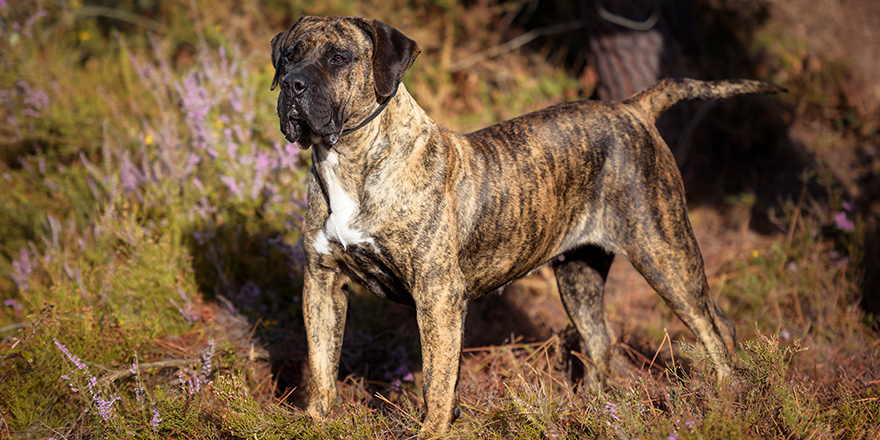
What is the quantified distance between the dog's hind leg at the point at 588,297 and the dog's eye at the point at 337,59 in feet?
6.08

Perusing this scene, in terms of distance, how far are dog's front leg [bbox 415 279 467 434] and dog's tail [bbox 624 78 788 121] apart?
167cm

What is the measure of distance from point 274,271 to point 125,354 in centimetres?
118

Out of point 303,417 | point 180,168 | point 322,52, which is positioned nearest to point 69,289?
point 180,168

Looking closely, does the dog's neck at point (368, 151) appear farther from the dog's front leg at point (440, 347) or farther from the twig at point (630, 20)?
the twig at point (630, 20)

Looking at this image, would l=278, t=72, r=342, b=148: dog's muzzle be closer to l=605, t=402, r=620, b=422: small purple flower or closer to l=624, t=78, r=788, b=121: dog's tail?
l=605, t=402, r=620, b=422: small purple flower

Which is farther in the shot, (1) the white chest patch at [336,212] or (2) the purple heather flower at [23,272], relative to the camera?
(2) the purple heather flower at [23,272]

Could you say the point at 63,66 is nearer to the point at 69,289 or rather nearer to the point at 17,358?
the point at 69,289

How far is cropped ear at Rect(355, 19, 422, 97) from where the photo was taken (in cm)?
261

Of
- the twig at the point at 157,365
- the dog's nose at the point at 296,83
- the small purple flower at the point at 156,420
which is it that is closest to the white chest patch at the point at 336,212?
the dog's nose at the point at 296,83

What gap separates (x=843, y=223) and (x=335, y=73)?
4.27 metres

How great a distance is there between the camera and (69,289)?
3.81 meters

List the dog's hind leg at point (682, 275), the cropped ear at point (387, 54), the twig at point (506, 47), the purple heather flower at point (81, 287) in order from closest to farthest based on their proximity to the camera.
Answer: the cropped ear at point (387, 54) → the dog's hind leg at point (682, 275) → the purple heather flower at point (81, 287) → the twig at point (506, 47)

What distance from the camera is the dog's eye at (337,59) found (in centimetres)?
264

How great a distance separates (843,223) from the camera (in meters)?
4.69
